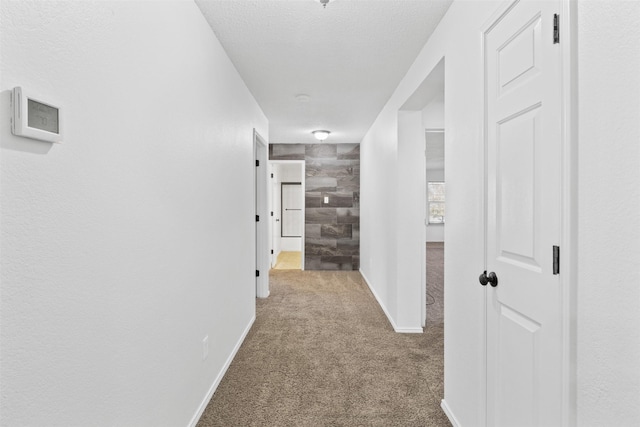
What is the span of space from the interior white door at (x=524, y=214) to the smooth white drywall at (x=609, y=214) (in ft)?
0.34

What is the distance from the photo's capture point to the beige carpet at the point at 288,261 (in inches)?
272

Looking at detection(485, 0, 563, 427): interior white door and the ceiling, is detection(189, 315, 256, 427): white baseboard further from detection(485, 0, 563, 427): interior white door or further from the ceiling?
the ceiling

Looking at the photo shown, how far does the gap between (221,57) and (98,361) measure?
210 centimetres

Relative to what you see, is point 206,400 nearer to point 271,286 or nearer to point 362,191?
point 271,286

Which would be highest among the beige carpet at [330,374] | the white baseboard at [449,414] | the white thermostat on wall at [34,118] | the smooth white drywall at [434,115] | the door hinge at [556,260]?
the smooth white drywall at [434,115]

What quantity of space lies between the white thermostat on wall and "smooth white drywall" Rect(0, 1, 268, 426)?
21 mm

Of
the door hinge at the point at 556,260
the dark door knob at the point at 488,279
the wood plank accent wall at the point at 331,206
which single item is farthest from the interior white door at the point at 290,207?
the door hinge at the point at 556,260

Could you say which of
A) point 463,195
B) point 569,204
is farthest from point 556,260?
point 463,195

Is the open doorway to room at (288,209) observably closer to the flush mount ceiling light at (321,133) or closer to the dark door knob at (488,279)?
the flush mount ceiling light at (321,133)

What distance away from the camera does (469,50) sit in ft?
5.69

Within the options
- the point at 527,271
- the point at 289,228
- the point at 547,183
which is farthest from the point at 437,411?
the point at 289,228

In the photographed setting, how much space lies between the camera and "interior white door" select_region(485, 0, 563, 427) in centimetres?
112

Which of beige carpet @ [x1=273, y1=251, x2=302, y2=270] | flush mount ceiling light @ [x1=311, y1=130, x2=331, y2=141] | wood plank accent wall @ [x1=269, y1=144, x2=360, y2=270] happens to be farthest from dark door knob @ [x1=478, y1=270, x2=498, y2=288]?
beige carpet @ [x1=273, y1=251, x2=302, y2=270]

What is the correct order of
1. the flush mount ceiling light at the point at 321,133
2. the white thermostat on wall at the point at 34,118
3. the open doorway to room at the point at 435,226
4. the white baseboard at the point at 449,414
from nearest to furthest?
the white thermostat on wall at the point at 34,118 → the white baseboard at the point at 449,414 → the open doorway to room at the point at 435,226 → the flush mount ceiling light at the point at 321,133
